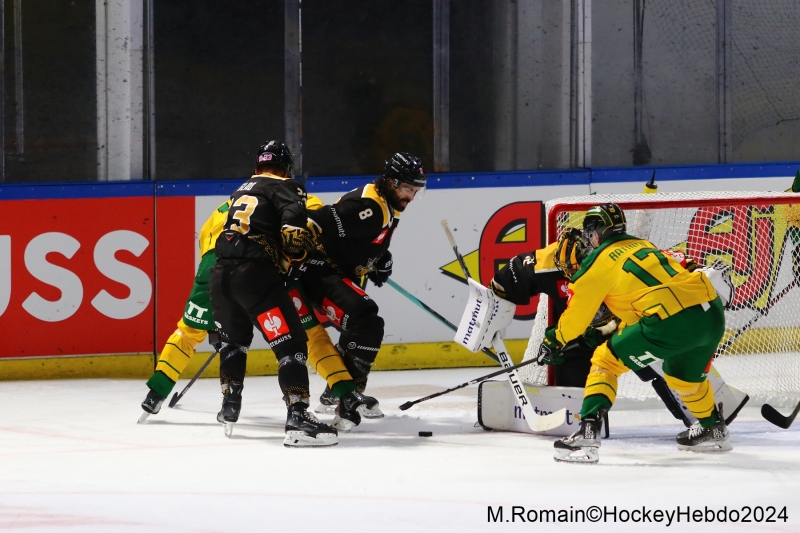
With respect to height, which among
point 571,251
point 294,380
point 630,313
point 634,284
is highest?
point 571,251

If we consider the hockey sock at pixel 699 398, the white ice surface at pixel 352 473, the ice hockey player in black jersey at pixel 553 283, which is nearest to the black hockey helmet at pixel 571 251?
the ice hockey player in black jersey at pixel 553 283

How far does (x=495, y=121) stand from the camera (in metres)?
6.78

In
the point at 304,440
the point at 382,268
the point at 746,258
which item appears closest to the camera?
the point at 304,440

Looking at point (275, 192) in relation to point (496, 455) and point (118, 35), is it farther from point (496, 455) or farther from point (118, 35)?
point (118, 35)

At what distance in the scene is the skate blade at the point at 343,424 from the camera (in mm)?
4695

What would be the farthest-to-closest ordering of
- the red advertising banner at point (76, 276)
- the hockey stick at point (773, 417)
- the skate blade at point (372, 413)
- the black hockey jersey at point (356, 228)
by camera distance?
the red advertising banner at point (76, 276)
the skate blade at point (372, 413)
the black hockey jersey at point (356, 228)
the hockey stick at point (773, 417)

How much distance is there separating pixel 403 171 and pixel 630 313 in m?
1.18

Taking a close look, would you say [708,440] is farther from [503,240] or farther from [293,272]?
[503,240]

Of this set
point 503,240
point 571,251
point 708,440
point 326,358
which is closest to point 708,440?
point 708,440

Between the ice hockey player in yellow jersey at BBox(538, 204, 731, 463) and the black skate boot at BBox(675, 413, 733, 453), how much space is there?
0.24 metres

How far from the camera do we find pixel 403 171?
186 inches

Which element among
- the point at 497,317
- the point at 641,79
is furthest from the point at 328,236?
the point at 641,79

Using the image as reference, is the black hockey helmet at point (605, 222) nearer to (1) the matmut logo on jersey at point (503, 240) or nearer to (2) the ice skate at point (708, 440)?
(2) the ice skate at point (708, 440)

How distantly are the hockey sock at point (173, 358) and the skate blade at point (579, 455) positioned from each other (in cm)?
176
